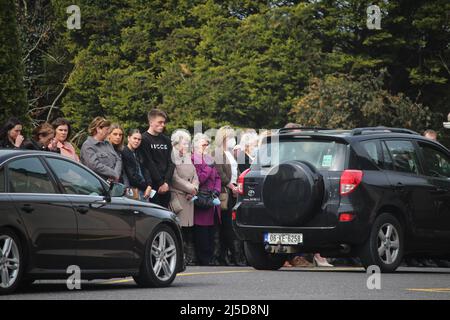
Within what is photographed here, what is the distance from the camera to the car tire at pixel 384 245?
673 inches

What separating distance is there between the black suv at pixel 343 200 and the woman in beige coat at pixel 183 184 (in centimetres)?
199

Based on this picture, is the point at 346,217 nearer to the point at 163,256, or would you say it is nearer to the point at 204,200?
the point at 163,256

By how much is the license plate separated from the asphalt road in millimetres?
439

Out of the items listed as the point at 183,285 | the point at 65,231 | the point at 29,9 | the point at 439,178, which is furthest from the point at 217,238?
the point at 29,9

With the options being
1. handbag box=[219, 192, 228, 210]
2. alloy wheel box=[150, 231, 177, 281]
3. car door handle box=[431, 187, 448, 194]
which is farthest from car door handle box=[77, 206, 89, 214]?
handbag box=[219, 192, 228, 210]

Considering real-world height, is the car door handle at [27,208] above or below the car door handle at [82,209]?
above

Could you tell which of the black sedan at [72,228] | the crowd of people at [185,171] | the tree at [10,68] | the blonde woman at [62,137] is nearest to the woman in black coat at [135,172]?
the crowd of people at [185,171]

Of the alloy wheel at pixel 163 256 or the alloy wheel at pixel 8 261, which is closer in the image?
the alloy wheel at pixel 8 261

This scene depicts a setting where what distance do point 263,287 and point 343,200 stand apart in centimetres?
291

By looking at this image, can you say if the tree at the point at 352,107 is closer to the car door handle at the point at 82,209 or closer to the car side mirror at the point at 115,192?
the car side mirror at the point at 115,192

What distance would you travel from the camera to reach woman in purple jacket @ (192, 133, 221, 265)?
20250mm

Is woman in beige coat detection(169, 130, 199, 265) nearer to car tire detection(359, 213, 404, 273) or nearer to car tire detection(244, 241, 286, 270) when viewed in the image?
car tire detection(244, 241, 286, 270)

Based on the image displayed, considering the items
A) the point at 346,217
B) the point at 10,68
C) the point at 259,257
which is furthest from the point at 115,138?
the point at 10,68
